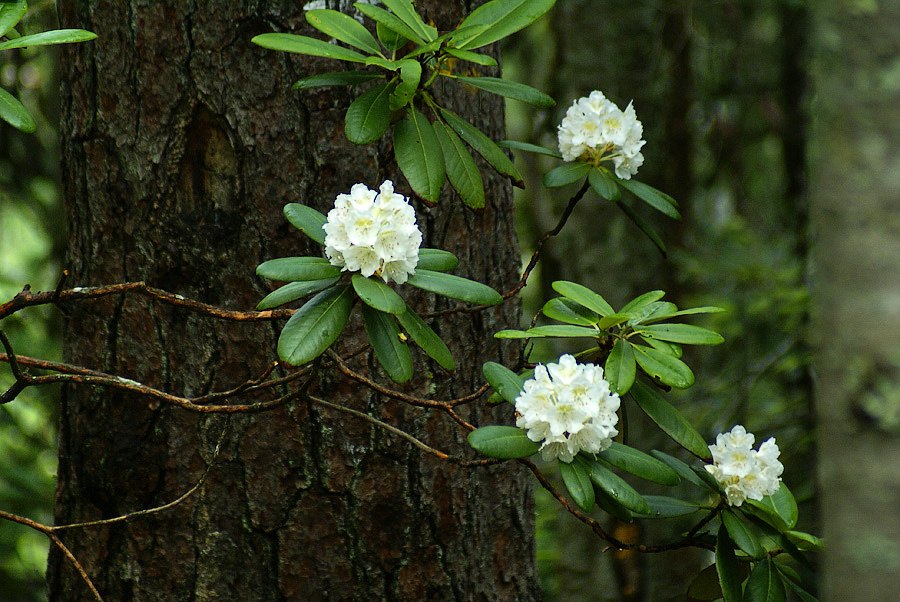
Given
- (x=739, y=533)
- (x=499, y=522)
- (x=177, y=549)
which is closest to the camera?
(x=739, y=533)

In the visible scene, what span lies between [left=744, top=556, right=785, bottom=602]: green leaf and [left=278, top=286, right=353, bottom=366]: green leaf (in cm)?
84

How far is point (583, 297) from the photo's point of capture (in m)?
1.30

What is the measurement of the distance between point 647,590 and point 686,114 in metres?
2.35

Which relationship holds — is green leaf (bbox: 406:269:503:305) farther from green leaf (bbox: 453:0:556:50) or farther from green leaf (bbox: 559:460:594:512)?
green leaf (bbox: 453:0:556:50)

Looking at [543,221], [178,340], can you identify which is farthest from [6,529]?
[543,221]

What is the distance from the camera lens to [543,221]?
374cm

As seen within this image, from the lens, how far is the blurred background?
3.15m

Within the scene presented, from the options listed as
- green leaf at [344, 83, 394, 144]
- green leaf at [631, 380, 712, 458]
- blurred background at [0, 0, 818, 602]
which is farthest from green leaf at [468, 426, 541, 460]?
blurred background at [0, 0, 818, 602]

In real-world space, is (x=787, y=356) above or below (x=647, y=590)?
above

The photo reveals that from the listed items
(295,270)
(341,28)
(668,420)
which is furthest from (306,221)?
(668,420)

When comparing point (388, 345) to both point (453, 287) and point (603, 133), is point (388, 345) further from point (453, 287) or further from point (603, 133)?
point (603, 133)

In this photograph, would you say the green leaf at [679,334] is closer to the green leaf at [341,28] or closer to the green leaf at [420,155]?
the green leaf at [420,155]

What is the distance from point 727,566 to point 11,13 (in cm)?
147

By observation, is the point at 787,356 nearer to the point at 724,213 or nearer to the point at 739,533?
the point at 739,533
